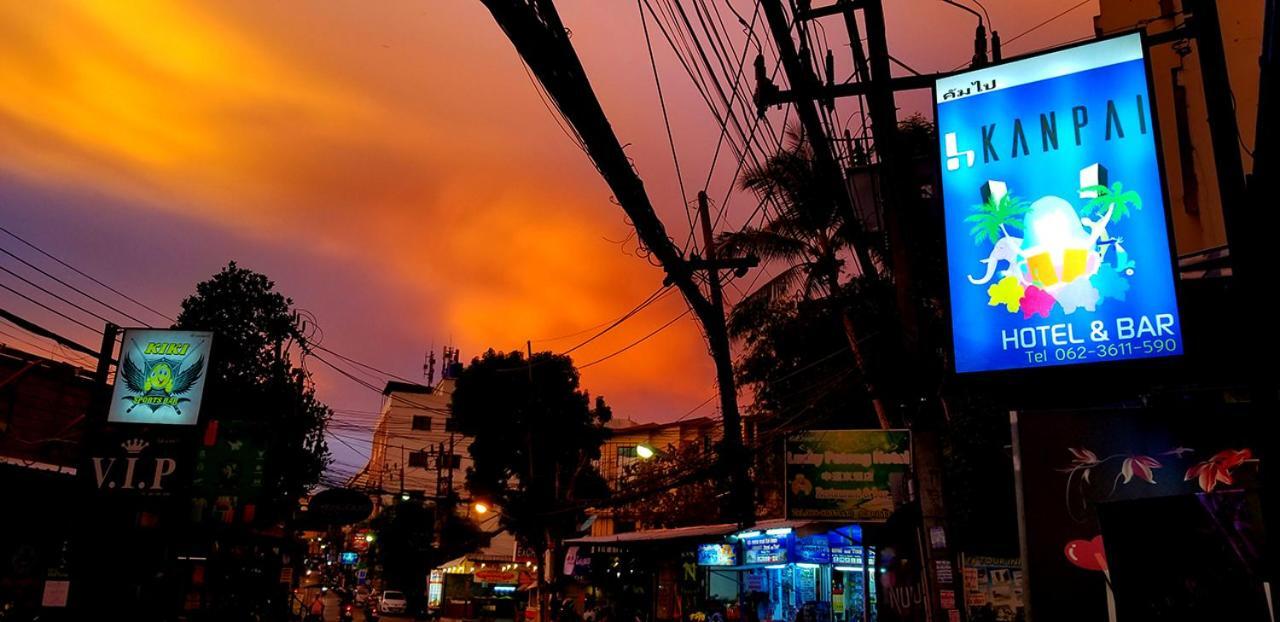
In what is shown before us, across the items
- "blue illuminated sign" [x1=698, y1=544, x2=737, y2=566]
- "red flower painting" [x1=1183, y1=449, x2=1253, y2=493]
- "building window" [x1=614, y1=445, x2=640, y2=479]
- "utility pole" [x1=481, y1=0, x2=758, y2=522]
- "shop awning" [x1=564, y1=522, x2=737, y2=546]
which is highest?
"building window" [x1=614, y1=445, x2=640, y2=479]

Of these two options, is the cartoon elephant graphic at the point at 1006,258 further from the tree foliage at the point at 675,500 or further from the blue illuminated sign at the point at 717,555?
the tree foliage at the point at 675,500

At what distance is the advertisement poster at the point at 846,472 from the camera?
43.7 feet

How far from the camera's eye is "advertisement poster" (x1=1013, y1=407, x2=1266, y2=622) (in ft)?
19.7

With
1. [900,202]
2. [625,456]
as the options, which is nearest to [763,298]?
[900,202]

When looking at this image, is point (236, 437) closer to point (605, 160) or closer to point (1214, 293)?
point (605, 160)

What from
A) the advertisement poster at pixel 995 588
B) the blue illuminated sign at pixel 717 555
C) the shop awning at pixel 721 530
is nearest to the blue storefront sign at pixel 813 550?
the shop awning at pixel 721 530

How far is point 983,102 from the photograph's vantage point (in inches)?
332

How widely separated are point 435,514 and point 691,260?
4783 cm

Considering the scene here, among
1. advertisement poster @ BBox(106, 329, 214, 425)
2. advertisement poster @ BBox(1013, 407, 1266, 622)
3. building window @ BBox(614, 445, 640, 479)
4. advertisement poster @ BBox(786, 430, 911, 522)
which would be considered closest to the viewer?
advertisement poster @ BBox(1013, 407, 1266, 622)

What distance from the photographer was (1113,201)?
295 inches

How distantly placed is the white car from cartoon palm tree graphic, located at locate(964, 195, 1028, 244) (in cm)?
4962

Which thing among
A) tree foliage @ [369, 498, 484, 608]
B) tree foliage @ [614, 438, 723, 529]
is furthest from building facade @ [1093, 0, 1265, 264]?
tree foliage @ [369, 498, 484, 608]

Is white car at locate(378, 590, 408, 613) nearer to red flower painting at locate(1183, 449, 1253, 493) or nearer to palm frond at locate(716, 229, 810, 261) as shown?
palm frond at locate(716, 229, 810, 261)

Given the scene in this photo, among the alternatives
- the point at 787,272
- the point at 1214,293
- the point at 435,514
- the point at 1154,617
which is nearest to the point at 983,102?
the point at 1214,293
